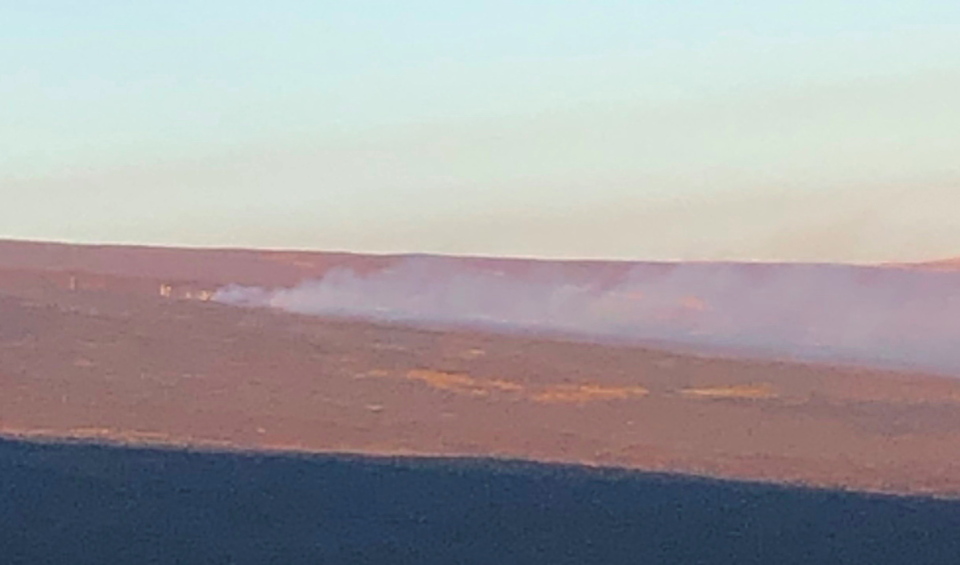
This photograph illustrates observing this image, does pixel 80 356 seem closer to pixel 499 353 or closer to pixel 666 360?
pixel 499 353

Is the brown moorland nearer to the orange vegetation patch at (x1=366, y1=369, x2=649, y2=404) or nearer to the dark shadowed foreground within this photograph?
the orange vegetation patch at (x1=366, y1=369, x2=649, y2=404)

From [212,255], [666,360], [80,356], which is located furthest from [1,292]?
[212,255]

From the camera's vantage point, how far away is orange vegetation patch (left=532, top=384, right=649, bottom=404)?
28656 millimetres

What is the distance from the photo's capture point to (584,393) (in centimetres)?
2975

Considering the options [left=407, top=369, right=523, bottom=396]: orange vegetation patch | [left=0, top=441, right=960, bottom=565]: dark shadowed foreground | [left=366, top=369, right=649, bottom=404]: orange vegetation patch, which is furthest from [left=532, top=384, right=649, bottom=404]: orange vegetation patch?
[left=0, top=441, right=960, bottom=565]: dark shadowed foreground

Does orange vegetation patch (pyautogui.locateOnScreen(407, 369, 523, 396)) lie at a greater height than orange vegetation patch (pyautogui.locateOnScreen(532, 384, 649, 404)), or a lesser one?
greater

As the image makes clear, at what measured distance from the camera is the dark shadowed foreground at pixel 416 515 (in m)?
12.9

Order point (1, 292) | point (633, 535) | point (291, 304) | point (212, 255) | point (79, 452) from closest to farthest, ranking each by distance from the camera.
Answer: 1. point (633, 535)
2. point (79, 452)
3. point (1, 292)
4. point (291, 304)
5. point (212, 255)

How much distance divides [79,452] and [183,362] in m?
13.2

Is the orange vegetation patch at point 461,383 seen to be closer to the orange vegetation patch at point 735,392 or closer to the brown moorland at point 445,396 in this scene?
the brown moorland at point 445,396

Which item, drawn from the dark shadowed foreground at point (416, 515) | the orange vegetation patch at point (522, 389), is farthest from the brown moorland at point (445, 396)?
the dark shadowed foreground at point (416, 515)

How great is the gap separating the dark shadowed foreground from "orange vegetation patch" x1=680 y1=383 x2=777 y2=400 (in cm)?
1130

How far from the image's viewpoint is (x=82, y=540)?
510 inches

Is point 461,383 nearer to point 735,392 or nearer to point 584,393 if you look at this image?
point 584,393
